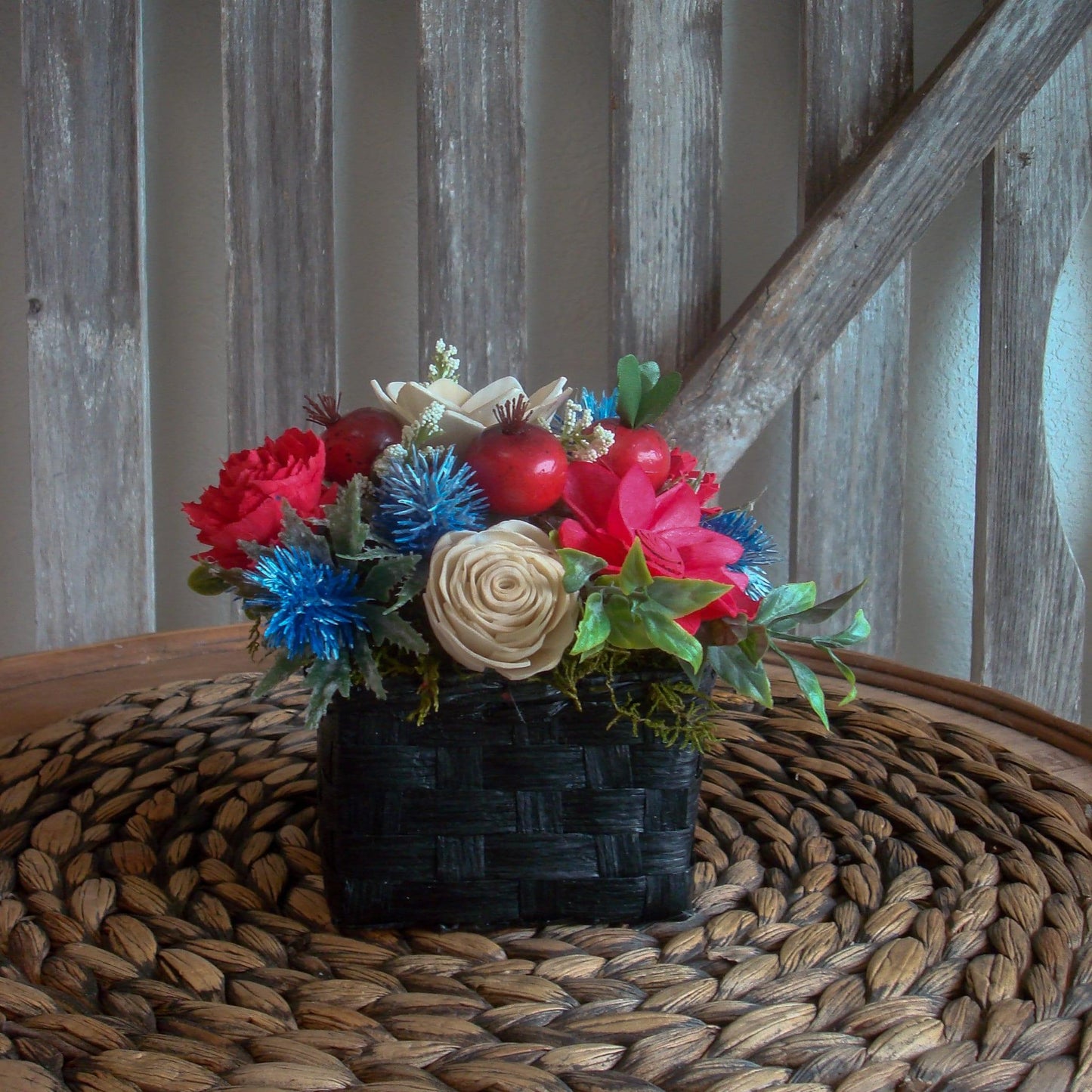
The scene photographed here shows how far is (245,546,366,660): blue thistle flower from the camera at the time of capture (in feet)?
1.57

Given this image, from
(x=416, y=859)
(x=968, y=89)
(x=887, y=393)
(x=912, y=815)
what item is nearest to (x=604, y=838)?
(x=416, y=859)

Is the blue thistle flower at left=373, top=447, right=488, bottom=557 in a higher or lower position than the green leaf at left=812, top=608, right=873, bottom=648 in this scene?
higher

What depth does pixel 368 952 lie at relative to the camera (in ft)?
1.72

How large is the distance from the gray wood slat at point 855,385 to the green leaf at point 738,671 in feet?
2.69

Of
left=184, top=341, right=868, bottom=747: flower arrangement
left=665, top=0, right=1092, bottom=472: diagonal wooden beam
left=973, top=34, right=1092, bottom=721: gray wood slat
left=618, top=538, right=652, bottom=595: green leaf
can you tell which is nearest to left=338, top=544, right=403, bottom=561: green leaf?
left=184, top=341, right=868, bottom=747: flower arrangement

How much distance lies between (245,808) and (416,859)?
171mm

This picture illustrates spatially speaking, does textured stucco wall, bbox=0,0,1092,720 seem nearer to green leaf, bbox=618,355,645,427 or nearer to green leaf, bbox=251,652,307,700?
green leaf, bbox=618,355,645,427

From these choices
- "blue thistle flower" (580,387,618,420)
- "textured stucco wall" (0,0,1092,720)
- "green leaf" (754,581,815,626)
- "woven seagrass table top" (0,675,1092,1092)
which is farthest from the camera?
"textured stucco wall" (0,0,1092,720)

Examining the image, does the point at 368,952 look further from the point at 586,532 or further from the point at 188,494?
the point at 188,494

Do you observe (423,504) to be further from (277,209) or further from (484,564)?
(277,209)

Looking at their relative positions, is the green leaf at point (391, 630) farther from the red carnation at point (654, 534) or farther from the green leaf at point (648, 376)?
the green leaf at point (648, 376)

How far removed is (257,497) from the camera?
0.51 m

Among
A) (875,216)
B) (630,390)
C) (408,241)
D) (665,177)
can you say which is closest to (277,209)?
(408,241)

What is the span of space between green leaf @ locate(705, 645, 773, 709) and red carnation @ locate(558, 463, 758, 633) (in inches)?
0.7
